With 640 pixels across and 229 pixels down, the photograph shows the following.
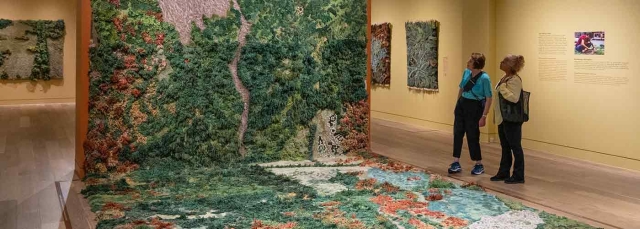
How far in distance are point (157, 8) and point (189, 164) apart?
6.52ft

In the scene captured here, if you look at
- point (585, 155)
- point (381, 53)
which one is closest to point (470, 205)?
point (585, 155)

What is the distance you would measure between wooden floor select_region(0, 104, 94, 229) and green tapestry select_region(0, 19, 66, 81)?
10.7ft

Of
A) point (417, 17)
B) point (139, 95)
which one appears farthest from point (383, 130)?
point (139, 95)

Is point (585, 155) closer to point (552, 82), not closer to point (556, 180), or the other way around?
point (552, 82)

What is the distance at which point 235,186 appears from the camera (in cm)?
727

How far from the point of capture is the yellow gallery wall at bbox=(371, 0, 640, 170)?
8.41 metres

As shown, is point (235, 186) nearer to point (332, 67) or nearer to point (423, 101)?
point (332, 67)

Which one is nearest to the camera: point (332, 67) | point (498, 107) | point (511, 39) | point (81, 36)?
point (498, 107)

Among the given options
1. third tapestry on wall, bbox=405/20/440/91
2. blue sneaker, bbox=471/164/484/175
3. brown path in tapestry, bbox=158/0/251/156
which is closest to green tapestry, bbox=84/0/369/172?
brown path in tapestry, bbox=158/0/251/156

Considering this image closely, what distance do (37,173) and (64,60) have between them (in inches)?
406

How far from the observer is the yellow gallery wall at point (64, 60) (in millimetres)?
16828

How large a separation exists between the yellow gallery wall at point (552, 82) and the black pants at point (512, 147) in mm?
1931

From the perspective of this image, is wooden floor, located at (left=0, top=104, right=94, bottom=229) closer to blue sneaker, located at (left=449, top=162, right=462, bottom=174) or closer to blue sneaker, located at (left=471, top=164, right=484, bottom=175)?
blue sneaker, located at (left=449, top=162, right=462, bottom=174)

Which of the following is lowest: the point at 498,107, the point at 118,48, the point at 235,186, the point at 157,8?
the point at 235,186
